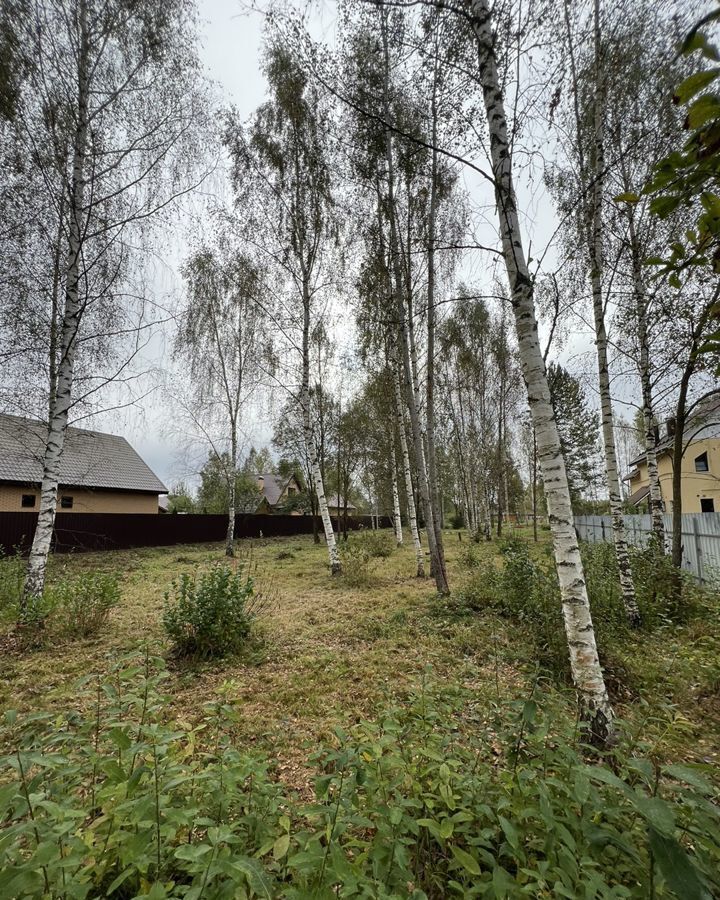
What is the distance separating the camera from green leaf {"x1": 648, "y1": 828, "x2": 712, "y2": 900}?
778 millimetres

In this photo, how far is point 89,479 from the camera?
52.9ft

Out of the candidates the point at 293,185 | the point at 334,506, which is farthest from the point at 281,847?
the point at 334,506

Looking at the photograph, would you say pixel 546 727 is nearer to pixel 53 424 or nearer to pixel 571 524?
pixel 571 524

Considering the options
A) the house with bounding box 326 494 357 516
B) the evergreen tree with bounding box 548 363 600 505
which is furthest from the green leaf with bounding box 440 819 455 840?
the house with bounding box 326 494 357 516

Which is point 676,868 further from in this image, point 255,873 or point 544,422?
point 544,422

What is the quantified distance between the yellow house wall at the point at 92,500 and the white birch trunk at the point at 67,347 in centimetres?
977

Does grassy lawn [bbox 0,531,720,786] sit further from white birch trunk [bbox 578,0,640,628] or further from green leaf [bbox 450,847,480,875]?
green leaf [bbox 450,847,480,875]

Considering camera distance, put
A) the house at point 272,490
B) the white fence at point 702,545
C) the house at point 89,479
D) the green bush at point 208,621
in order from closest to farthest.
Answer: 1. the green bush at point 208,621
2. the white fence at point 702,545
3. the house at point 89,479
4. the house at point 272,490

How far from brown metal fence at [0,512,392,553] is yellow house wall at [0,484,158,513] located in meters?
0.97

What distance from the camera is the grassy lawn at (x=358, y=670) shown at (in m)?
2.82

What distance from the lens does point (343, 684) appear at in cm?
358

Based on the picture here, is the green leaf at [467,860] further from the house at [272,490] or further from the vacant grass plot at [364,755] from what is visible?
the house at [272,490]

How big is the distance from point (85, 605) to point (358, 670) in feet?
12.6

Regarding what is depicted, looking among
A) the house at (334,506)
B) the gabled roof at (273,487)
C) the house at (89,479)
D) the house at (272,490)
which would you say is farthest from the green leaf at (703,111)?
the gabled roof at (273,487)
